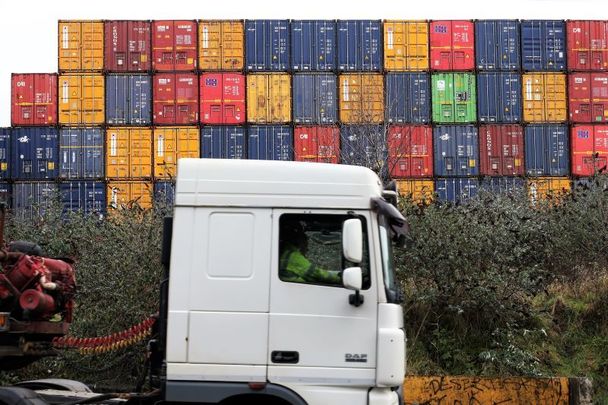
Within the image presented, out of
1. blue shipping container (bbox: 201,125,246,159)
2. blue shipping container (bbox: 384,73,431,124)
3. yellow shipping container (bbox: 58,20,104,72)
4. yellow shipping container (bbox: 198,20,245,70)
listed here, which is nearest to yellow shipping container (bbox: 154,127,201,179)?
blue shipping container (bbox: 201,125,246,159)

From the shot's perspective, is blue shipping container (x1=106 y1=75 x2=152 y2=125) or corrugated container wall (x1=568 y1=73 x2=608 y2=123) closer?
blue shipping container (x1=106 y1=75 x2=152 y2=125)

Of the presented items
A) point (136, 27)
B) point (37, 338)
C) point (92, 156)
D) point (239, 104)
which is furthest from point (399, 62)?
point (37, 338)

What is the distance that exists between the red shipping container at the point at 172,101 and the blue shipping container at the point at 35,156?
3675mm

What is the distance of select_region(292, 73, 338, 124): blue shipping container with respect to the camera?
2647 centimetres

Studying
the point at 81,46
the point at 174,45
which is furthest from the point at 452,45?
the point at 81,46

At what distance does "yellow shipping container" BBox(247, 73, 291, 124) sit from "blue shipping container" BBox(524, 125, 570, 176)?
27.1ft

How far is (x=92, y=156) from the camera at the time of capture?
26516 millimetres

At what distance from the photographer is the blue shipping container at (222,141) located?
26359 millimetres

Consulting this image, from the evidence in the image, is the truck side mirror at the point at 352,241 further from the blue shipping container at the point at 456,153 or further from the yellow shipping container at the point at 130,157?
the yellow shipping container at the point at 130,157

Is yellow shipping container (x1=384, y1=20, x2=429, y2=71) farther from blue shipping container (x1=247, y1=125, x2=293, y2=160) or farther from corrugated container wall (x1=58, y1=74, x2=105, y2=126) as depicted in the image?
corrugated container wall (x1=58, y1=74, x2=105, y2=126)

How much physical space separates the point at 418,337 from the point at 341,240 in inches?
184

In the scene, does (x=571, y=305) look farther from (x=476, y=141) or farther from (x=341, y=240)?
(x=476, y=141)

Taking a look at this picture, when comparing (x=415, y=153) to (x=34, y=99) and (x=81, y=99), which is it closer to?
(x=81, y=99)

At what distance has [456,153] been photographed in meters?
26.2
